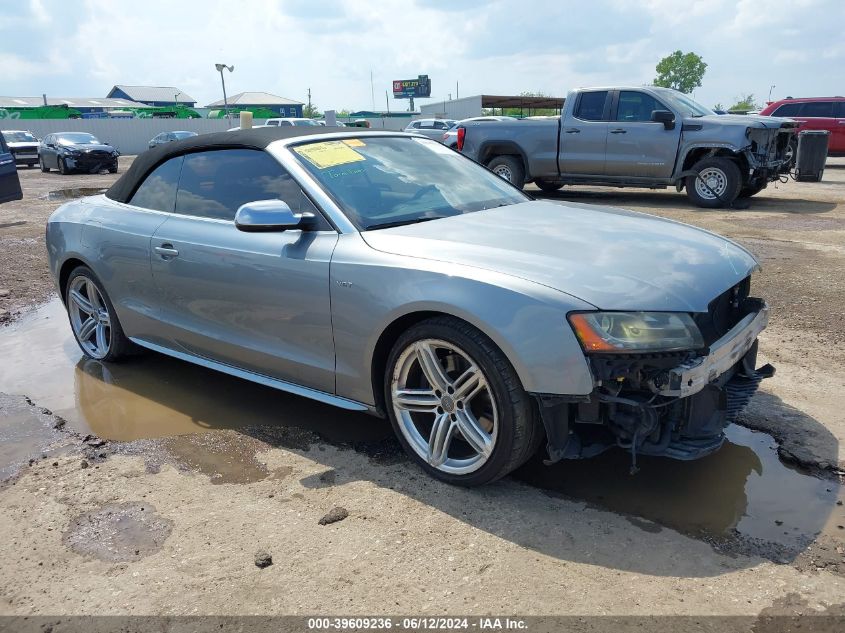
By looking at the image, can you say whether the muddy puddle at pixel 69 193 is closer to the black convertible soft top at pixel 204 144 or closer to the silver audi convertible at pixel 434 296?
the black convertible soft top at pixel 204 144

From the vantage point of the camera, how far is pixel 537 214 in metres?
3.76

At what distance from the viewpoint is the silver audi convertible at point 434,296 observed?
2.70m

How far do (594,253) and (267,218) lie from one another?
150cm

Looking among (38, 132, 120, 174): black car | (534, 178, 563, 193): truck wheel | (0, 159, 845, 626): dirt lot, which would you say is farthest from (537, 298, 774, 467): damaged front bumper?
(38, 132, 120, 174): black car

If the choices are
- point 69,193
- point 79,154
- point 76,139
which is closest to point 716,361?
point 69,193

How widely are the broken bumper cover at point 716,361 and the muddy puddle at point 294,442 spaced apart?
55 cm

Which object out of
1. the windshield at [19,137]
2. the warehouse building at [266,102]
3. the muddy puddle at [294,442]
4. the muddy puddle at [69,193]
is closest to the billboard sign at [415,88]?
the warehouse building at [266,102]

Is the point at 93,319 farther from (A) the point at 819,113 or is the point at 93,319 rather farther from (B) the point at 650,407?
(A) the point at 819,113

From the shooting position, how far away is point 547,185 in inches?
551

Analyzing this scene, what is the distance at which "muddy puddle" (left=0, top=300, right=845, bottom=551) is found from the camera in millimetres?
2873

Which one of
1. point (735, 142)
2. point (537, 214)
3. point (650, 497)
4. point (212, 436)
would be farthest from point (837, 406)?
point (735, 142)

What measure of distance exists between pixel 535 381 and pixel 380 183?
153 centimetres

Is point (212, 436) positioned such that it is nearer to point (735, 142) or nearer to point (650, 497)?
point (650, 497)

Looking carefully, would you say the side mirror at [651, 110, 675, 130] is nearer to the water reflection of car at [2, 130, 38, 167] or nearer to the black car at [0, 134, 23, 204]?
the black car at [0, 134, 23, 204]
